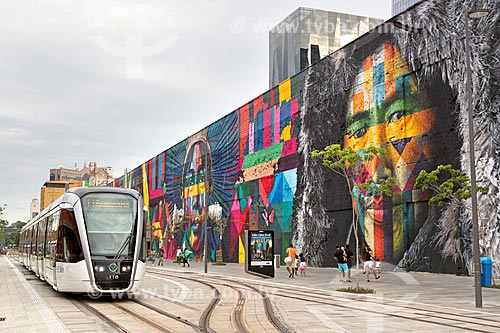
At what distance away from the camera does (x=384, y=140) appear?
35438 millimetres

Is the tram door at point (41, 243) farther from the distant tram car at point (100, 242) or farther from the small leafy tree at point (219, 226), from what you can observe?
the small leafy tree at point (219, 226)

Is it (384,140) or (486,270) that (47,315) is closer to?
(486,270)

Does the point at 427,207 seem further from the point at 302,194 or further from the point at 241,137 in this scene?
the point at 241,137

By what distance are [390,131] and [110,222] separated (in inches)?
853

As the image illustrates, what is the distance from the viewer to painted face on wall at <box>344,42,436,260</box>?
32.8m

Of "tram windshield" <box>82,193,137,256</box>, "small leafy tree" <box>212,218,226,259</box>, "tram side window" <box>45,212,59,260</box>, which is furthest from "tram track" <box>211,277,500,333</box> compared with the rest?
"small leafy tree" <box>212,218,226,259</box>

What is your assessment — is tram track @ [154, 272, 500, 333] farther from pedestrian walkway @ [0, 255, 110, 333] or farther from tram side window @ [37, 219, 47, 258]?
tram side window @ [37, 219, 47, 258]

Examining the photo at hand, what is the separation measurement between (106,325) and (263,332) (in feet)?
11.1

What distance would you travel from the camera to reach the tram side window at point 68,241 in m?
16.8

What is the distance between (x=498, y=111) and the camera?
2841cm

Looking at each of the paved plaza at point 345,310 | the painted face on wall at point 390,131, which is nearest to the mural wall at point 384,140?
the painted face on wall at point 390,131

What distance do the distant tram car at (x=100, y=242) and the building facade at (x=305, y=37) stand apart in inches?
4214

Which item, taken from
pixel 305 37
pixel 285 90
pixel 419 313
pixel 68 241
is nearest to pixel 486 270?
pixel 419 313

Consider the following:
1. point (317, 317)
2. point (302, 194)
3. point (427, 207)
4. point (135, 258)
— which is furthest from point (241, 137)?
point (317, 317)
